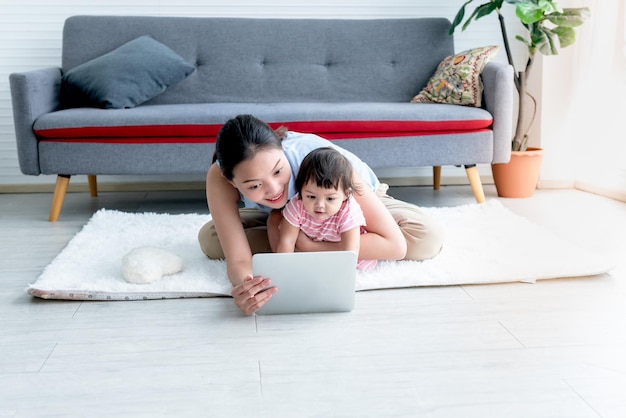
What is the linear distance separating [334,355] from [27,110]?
1.98 metres

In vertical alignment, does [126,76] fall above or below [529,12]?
below

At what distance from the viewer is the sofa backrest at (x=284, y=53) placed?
10.8 ft

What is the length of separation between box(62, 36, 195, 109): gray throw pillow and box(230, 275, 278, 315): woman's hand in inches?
65.4

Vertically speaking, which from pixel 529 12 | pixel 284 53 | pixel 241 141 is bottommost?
pixel 241 141

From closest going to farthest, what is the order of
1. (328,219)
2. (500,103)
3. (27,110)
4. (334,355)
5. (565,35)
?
(334,355) → (328,219) → (27,110) → (500,103) → (565,35)

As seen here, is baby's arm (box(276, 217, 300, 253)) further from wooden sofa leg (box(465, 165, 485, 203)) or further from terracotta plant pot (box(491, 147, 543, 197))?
terracotta plant pot (box(491, 147, 543, 197))

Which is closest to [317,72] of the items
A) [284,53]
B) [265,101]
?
[284,53]

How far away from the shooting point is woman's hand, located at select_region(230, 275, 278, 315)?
156 centimetres

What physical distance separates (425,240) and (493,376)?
0.75 metres

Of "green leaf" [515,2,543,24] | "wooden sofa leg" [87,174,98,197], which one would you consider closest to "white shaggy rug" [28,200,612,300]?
"wooden sofa leg" [87,174,98,197]

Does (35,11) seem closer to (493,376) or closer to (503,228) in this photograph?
(503,228)

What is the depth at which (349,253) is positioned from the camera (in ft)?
5.11

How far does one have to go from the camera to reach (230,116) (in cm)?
279

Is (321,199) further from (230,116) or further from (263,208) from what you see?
(230,116)
